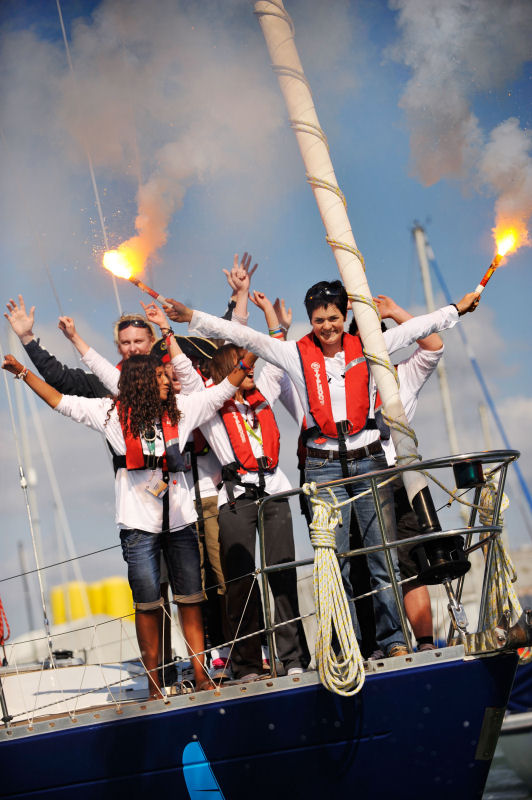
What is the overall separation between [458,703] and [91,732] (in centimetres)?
190

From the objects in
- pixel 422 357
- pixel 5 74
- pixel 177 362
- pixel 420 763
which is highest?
pixel 5 74

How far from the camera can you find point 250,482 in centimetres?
486

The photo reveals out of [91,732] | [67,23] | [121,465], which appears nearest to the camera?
[91,732]

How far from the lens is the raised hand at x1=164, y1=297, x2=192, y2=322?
4684 millimetres

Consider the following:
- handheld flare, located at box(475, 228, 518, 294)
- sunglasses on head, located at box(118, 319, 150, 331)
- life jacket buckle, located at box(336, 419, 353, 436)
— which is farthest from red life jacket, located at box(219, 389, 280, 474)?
handheld flare, located at box(475, 228, 518, 294)

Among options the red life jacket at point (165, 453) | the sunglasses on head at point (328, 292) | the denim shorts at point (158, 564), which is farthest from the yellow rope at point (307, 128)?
the denim shorts at point (158, 564)

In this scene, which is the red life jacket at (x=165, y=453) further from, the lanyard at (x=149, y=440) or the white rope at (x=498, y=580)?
the white rope at (x=498, y=580)

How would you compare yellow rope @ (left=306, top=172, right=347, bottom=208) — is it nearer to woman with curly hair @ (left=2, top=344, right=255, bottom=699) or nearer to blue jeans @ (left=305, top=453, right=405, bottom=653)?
woman with curly hair @ (left=2, top=344, right=255, bottom=699)

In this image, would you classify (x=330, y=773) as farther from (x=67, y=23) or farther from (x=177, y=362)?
(x=67, y=23)

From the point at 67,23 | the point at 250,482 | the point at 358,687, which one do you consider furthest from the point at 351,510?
the point at 67,23

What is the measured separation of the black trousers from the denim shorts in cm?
19

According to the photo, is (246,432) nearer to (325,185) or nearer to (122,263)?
(122,263)

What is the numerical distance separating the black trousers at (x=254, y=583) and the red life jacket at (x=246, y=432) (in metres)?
0.27

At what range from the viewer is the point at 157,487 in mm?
4684
